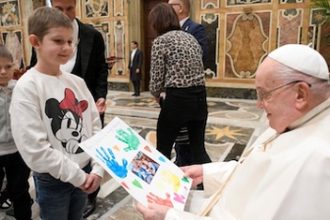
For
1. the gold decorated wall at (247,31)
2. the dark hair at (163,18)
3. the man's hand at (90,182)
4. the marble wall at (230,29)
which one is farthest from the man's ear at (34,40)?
the gold decorated wall at (247,31)

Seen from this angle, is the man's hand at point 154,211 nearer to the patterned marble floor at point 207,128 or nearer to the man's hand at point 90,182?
the man's hand at point 90,182

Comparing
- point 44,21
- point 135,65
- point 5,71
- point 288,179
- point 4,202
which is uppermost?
point 44,21

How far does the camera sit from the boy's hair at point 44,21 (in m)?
1.36

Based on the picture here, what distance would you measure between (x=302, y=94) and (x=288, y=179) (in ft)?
0.93

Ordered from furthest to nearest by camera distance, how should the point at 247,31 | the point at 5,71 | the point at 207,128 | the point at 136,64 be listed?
the point at 136,64 < the point at 247,31 < the point at 207,128 < the point at 5,71

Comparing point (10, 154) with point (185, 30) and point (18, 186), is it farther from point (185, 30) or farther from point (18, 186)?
point (185, 30)

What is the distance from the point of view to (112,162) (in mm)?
1181

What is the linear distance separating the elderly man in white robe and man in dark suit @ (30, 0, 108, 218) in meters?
1.18

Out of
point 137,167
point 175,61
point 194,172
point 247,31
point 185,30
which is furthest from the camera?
point 247,31

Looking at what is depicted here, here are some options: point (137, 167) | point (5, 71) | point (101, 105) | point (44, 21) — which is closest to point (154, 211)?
point (137, 167)

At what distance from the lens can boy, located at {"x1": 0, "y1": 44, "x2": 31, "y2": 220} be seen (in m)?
2.00

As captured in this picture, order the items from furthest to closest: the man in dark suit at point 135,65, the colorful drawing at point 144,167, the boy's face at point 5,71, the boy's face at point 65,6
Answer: the man in dark suit at point 135,65 → the boy's face at point 5,71 → the boy's face at point 65,6 → the colorful drawing at point 144,167

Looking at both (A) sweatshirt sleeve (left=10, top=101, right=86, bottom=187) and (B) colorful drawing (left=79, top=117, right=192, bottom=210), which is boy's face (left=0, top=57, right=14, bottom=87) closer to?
(A) sweatshirt sleeve (left=10, top=101, right=86, bottom=187)

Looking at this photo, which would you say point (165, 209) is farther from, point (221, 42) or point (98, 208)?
point (221, 42)
